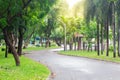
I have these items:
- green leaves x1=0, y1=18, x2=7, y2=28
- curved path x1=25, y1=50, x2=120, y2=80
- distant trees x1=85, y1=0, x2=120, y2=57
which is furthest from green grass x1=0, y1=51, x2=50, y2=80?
distant trees x1=85, y1=0, x2=120, y2=57

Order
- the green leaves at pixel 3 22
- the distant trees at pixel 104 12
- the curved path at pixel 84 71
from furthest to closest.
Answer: the distant trees at pixel 104 12 < the green leaves at pixel 3 22 < the curved path at pixel 84 71

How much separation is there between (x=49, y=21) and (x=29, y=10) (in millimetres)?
53400

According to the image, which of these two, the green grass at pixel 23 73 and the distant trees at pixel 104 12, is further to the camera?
the distant trees at pixel 104 12

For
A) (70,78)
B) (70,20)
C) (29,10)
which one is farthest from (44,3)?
(70,20)

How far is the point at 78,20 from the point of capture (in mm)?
72750

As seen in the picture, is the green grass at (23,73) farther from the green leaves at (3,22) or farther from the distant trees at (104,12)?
the distant trees at (104,12)

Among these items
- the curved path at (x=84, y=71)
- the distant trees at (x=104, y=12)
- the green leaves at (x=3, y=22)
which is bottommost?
the curved path at (x=84, y=71)

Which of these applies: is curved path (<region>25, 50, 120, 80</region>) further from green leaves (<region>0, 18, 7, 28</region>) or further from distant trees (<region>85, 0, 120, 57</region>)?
distant trees (<region>85, 0, 120, 57</region>)

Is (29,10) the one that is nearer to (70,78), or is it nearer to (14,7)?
(14,7)

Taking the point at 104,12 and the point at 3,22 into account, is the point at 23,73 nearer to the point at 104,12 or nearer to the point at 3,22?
the point at 3,22

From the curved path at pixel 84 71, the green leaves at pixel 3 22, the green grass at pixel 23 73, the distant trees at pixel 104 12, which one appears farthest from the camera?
the distant trees at pixel 104 12

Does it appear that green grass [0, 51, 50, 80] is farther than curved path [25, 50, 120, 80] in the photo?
No

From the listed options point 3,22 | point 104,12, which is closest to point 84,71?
point 3,22

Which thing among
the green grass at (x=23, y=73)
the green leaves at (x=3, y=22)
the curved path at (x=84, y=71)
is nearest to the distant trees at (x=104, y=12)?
the curved path at (x=84, y=71)
